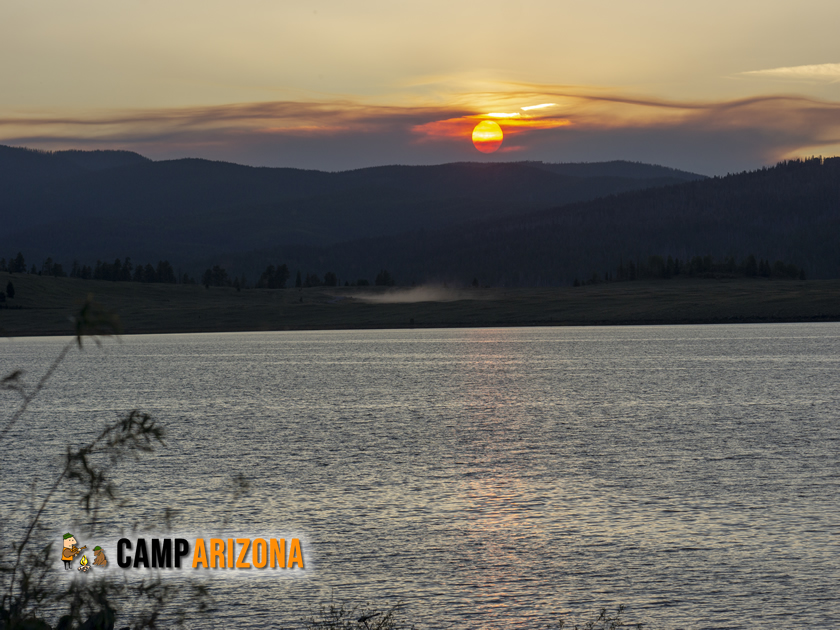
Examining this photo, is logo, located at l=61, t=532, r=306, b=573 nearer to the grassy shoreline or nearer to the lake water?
the lake water

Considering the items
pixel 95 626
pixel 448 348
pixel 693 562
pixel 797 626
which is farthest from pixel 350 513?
pixel 448 348

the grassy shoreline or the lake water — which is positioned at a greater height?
the grassy shoreline

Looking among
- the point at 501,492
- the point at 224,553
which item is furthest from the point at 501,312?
the point at 224,553

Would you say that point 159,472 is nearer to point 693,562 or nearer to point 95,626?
point 693,562

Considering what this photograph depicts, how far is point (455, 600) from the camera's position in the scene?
17.8 m

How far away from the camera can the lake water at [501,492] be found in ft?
59.3

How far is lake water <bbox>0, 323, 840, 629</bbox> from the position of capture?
18062 millimetres

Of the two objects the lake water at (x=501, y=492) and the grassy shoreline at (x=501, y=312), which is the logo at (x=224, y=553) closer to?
the lake water at (x=501, y=492)

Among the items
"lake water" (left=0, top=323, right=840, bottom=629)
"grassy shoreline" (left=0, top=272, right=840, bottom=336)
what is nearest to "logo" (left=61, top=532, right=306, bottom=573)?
"lake water" (left=0, top=323, right=840, bottom=629)

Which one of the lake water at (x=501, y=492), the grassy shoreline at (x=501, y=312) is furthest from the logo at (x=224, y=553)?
the grassy shoreline at (x=501, y=312)

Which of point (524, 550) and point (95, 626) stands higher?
point (95, 626)

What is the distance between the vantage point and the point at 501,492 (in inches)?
1063

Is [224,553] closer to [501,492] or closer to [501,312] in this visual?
[501,492]

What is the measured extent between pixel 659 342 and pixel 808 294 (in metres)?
61.4
